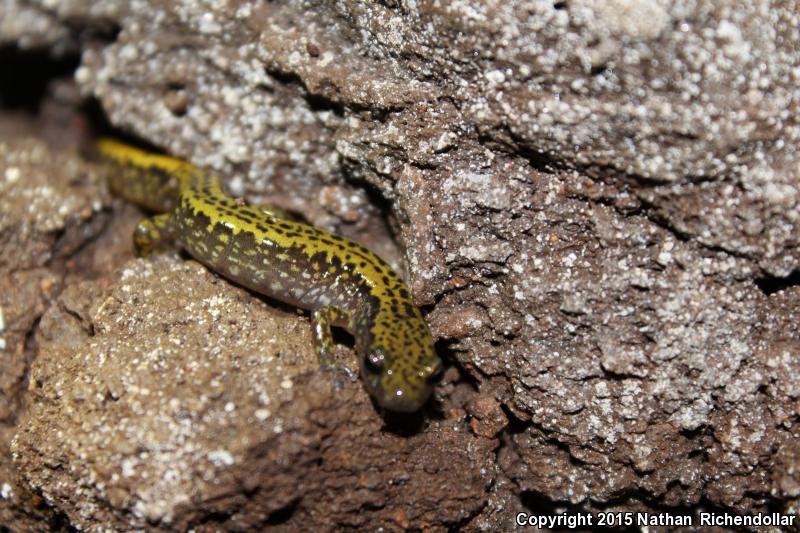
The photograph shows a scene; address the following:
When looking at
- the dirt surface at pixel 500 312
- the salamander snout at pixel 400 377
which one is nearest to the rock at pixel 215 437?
the dirt surface at pixel 500 312

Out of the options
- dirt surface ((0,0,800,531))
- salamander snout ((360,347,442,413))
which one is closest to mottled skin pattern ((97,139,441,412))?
salamander snout ((360,347,442,413))

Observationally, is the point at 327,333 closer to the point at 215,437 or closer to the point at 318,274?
the point at 318,274

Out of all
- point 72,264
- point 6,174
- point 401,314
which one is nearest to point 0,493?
point 72,264

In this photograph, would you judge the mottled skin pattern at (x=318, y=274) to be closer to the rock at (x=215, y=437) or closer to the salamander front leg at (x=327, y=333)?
the salamander front leg at (x=327, y=333)

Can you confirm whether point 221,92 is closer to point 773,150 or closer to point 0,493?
point 0,493

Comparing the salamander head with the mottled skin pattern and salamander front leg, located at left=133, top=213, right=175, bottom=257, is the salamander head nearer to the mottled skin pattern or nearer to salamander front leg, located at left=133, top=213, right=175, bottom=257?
the mottled skin pattern

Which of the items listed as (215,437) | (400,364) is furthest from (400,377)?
(215,437)
